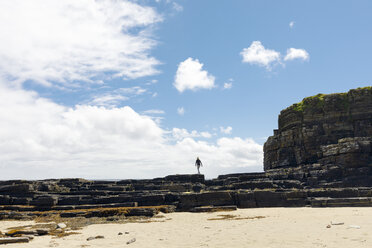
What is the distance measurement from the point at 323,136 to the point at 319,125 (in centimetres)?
161

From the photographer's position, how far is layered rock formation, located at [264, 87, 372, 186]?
85.4 ft

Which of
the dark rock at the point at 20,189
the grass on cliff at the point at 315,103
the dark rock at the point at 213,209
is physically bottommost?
the dark rock at the point at 213,209

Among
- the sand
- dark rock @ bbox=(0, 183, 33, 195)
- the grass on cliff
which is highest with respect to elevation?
the grass on cliff

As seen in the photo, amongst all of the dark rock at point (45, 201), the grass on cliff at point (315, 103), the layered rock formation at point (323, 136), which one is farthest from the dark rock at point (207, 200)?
the grass on cliff at point (315, 103)

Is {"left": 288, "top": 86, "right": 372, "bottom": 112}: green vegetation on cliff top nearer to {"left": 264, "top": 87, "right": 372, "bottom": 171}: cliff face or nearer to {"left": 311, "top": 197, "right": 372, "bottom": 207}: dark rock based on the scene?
{"left": 264, "top": 87, "right": 372, "bottom": 171}: cliff face

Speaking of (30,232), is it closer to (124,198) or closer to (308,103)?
(124,198)

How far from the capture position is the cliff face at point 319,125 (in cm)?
3384

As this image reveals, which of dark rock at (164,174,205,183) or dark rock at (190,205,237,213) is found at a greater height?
dark rock at (164,174,205,183)

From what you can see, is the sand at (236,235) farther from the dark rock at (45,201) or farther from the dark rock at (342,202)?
the dark rock at (45,201)

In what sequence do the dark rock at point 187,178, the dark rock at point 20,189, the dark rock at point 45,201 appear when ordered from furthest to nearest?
the dark rock at point 187,178 → the dark rock at point 20,189 → the dark rock at point 45,201

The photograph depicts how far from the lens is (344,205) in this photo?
17.7 metres

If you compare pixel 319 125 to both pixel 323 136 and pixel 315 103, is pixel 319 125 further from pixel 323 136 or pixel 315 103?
pixel 315 103

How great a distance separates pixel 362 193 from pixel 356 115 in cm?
1790

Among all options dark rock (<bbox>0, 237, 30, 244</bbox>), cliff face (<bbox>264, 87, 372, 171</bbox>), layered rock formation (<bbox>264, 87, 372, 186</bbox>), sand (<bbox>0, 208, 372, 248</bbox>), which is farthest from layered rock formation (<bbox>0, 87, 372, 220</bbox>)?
dark rock (<bbox>0, 237, 30, 244</bbox>)
